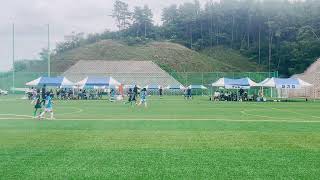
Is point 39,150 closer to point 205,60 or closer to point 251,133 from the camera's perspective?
point 251,133

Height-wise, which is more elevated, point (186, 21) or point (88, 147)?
point (186, 21)

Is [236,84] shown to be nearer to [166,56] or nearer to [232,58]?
[166,56]

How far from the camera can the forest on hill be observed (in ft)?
458

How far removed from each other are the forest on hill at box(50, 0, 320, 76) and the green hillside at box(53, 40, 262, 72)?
5.54m

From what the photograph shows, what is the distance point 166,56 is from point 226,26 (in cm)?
4530

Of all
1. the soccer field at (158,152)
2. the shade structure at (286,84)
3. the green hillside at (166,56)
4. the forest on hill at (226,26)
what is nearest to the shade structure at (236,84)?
the shade structure at (286,84)

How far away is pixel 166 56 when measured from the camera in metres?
130

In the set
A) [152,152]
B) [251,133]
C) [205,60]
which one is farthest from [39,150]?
[205,60]

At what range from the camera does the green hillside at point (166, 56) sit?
126375mm

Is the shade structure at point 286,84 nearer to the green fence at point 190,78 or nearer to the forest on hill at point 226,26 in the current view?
the green fence at point 190,78

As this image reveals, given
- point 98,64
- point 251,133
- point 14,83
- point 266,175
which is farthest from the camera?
point 98,64

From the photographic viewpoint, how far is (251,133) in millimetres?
18703

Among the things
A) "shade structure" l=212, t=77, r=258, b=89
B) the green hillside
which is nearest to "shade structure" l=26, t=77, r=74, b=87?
"shade structure" l=212, t=77, r=258, b=89

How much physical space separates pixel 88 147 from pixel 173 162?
11.6 ft
